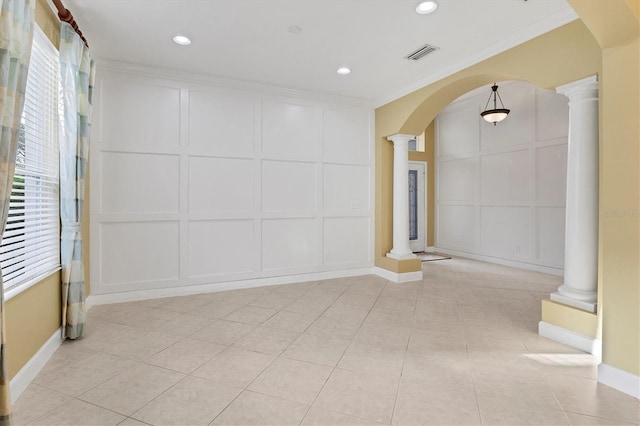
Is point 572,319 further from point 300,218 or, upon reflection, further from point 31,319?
point 31,319

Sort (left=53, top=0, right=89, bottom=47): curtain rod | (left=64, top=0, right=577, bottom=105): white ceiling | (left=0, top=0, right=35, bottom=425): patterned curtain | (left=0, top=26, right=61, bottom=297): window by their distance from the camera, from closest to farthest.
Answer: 1. (left=0, top=0, right=35, bottom=425): patterned curtain
2. (left=0, top=26, right=61, bottom=297): window
3. (left=53, top=0, right=89, bottom=47): curtain rod
4. (left=64, top=0, right=577, bottom=105): white ceiling

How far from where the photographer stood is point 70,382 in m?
2.17

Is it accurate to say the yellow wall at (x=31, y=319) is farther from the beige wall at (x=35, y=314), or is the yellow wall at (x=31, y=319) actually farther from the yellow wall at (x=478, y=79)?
the yellow wall at (x=478, y=79)

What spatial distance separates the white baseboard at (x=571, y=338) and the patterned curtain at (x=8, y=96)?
3762 mm

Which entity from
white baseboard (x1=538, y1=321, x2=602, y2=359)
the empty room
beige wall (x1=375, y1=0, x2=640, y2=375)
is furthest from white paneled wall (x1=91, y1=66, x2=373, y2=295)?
beige wall (x1=375, y1=0, x2=640, y2=375)

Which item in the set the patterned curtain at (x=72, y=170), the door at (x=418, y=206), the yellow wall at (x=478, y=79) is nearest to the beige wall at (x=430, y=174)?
the door at (x=418, y=206)

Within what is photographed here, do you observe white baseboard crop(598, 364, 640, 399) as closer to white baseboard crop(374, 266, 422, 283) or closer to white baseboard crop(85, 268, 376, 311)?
white baseboard crop(374, 266, 422, 283)

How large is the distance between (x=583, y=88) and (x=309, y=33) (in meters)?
2.52

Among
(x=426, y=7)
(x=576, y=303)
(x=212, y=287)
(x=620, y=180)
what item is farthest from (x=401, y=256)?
(x=426, y=7)

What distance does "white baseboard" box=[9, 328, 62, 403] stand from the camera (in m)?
2.00

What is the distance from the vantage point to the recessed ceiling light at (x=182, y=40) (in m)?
3.26

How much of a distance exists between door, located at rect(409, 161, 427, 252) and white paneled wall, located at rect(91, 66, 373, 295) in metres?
2.61

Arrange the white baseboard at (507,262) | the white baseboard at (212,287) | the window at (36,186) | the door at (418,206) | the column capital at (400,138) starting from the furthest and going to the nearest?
the door at (418,206)
the white baseboard at (507,262)
the column capital at (400,138)
the white baseboard at (212,287)
the window at (36,186)

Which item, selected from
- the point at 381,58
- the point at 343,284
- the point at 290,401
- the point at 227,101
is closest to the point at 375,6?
the point at 381,58
